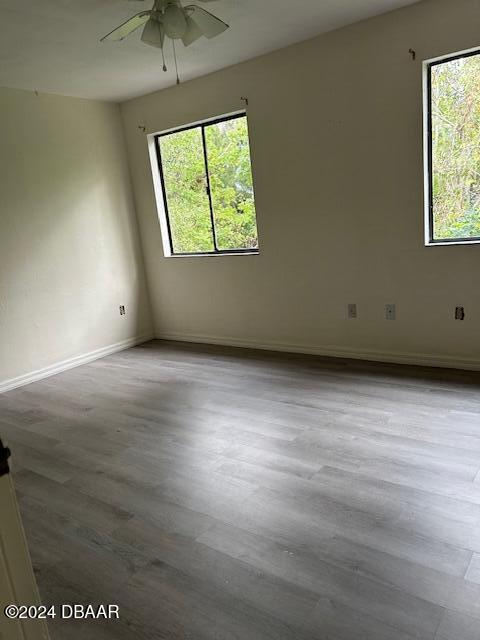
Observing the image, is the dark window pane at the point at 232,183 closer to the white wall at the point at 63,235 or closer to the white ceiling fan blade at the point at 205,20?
the white wall at the point at 63,235

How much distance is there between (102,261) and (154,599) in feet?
12.6

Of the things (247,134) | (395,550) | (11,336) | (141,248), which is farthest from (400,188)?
(11,336)

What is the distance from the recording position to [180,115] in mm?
4598

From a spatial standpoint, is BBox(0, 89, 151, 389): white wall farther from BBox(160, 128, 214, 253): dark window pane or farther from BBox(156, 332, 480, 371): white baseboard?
BBox(156, 332, 480, 371): white baseboard

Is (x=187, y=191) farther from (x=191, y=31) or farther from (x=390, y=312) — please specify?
(x=390, y=312)

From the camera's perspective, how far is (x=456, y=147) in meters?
3.32

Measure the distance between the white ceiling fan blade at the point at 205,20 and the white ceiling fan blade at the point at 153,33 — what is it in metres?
0.21

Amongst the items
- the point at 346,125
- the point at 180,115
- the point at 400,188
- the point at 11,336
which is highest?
the point at 180,115

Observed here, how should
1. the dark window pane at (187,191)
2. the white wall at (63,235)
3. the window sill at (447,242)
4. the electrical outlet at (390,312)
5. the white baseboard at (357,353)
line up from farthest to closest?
1. the dark window pane at (187,191)
2. the white wall at (63,235)
3. the electrical outlet at (390,312)
4. the white baseboard at (357,353)
5. the window sill at (447,242)

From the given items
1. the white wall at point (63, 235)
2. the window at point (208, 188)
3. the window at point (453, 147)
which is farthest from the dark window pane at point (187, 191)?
the window at point (453, 147)

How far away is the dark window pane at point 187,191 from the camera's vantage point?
474cm

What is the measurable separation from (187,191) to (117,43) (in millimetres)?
1733

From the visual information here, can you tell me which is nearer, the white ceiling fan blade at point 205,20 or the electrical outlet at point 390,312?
the white ceiling fan blade at point 205,20

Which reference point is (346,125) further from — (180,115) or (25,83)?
(25,83)
